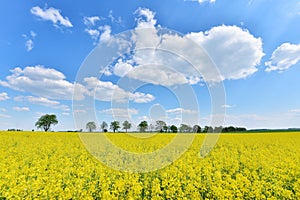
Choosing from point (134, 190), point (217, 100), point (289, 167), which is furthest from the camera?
point (217, 100)

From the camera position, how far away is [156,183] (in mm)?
6805

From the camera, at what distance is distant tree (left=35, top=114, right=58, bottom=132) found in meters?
83.2

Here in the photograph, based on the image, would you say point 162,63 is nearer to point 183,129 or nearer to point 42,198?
point 42,198

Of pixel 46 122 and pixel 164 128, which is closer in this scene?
pixel 164 128

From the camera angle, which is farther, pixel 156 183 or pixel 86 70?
pixel 86 70

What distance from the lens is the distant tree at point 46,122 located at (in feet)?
273

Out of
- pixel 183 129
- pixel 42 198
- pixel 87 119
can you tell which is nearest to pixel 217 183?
pixel 42 198

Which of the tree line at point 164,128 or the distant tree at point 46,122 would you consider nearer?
the tree line at point 164,128

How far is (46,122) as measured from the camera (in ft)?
276

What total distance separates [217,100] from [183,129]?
26019mm

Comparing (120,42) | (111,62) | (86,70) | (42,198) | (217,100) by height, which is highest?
(120,42)

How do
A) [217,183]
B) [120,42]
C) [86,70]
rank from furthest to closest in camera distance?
[120,42] → [86,70] → [217,183]

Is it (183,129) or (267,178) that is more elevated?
(183,129)

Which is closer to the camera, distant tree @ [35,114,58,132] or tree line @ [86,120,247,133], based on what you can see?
tree line @ [86,120,247,133]
